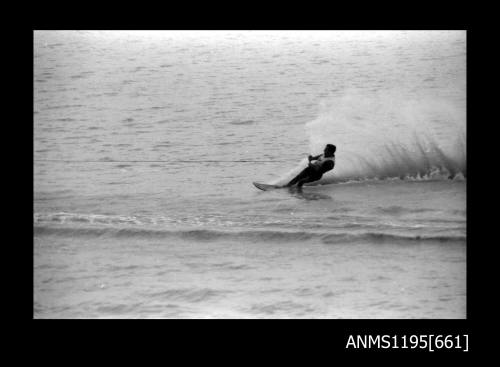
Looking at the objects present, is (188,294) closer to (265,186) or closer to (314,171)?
(265,186)

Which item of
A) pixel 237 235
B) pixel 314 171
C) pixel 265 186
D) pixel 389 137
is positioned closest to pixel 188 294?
pixel 237 235

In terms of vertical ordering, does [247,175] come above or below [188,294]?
above

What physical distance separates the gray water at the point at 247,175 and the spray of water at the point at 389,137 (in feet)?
0.08

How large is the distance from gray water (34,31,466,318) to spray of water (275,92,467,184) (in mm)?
25

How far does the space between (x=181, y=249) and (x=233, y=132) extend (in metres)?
3.56

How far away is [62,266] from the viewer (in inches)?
322

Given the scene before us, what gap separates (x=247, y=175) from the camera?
10664 mm

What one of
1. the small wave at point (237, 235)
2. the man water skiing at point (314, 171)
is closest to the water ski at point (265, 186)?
the man water skiing at point (314, 171)

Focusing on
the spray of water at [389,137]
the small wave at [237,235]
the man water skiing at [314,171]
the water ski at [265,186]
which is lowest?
the small wave at [237,235]

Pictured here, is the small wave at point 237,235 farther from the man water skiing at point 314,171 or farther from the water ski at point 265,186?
the man water skiing at point 314,171

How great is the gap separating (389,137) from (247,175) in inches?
76.8

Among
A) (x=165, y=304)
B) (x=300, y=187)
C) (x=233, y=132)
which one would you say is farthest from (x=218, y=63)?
(x=165, y=304)

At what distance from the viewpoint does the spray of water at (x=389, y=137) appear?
10344 millimetres

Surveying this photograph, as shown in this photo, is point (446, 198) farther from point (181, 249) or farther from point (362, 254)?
point (181, 249)
